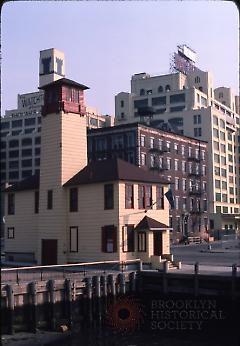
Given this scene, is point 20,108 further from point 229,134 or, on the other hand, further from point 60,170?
point 60,170

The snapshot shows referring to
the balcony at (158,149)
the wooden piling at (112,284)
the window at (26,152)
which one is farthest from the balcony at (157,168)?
the wooden piling at (112,284)

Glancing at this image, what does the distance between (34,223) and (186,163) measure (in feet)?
170

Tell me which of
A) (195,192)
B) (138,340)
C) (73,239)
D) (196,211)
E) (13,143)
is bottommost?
(138,340)

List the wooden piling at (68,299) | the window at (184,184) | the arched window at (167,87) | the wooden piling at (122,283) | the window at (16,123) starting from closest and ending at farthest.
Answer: the wooden piling at (68,299) → the wooden piling at (122,283) → the window at (184,184) → the arched window at (167,87) → the window at (16,123)

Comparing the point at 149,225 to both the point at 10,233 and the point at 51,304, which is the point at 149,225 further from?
the point at 10,233

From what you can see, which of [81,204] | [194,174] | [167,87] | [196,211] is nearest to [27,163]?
[167,87]

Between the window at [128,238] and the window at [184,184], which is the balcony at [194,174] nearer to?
the window at [184,184]

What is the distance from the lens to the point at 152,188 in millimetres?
43156

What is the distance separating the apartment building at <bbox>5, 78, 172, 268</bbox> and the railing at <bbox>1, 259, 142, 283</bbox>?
271 centimetres

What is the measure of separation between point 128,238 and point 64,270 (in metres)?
8.89

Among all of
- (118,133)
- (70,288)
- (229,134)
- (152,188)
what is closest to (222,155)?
(229,134)

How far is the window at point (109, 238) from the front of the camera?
1537 inches

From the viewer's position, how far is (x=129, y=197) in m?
40.6

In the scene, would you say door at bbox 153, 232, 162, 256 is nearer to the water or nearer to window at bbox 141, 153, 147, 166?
the water
